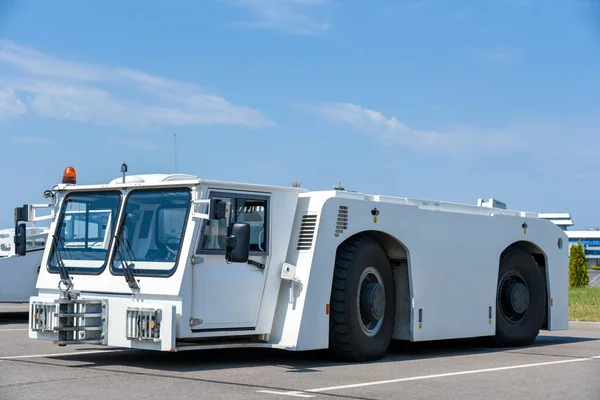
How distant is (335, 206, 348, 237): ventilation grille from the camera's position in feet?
37.4

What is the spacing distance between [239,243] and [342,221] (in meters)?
1.80

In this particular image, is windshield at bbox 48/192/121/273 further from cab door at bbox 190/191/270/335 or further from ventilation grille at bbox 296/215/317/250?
ventilation grille at bbox 296/215/317/250

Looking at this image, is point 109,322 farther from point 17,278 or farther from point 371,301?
point 17,278

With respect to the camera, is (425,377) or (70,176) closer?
(425,377)

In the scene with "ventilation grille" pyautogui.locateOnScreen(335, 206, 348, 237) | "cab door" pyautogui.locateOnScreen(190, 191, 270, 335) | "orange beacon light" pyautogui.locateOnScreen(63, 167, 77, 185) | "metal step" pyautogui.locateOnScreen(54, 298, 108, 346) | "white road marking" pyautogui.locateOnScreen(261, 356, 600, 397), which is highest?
"orange beacon light" pyautogui.locateOnScreen(63, 167, 77, 185)

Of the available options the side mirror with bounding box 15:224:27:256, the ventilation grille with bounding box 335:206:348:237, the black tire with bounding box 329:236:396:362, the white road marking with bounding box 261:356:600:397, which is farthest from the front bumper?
the ventilation grille with bounding box 335:206:348:237

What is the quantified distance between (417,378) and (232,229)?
2584 millimetres

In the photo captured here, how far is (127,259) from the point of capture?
10.6 meters

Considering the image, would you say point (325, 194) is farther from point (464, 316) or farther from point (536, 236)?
point (536, 236)

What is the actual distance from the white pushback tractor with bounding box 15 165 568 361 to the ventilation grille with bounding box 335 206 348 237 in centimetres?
1

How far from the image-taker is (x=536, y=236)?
15125 mm

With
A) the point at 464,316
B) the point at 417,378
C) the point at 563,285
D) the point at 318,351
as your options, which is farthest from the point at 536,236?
the point at 417,378

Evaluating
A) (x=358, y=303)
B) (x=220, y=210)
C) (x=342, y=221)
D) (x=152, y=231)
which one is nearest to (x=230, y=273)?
(x=220, y=210)

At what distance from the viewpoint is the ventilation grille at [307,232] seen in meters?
11.1
